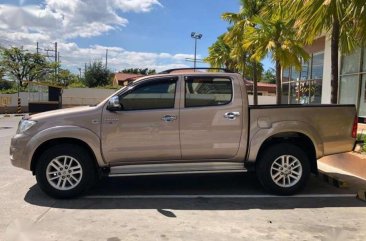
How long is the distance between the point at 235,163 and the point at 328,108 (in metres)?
1.75

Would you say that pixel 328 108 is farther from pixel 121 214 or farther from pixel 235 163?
pixel 121 214

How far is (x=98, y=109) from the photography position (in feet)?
21.9

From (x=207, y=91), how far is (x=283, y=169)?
172 centimetres

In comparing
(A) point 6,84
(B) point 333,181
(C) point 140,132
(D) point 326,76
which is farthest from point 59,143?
(A) point 6,84

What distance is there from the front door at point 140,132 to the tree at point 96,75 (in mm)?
65367

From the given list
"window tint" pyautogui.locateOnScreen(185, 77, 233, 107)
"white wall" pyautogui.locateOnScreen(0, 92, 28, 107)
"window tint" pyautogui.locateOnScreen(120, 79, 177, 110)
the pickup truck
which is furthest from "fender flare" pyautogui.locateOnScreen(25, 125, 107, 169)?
"white wall" pyautogui.locateOnScreen(0, 92, 28, 107)

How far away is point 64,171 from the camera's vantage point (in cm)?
665

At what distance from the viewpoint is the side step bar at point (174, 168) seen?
6.66m

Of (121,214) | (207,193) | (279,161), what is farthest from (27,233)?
(279,161)

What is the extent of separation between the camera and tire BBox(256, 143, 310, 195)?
6863mm

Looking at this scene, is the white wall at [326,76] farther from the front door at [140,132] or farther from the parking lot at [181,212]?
the front door at [140,132]

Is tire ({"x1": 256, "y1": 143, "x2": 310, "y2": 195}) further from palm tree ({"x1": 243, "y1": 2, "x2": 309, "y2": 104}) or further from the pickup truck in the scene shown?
palm tree ({"x1": 243, "y1": 2, "x2": 309, "y2": 104})

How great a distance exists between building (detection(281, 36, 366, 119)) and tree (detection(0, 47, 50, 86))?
44088mm

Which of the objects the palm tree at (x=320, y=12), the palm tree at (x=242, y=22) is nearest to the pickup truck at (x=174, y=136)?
the palm tree at (x=320, y=12)
